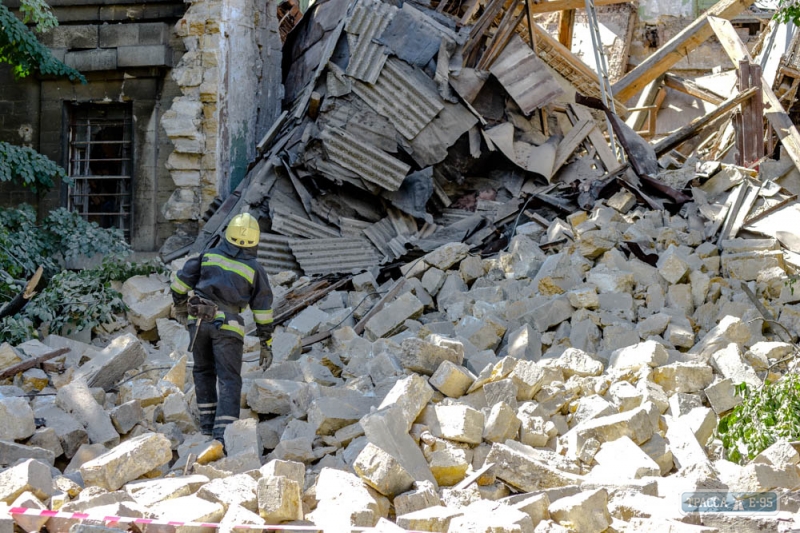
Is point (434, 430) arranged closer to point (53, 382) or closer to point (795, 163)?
point (53, 382)

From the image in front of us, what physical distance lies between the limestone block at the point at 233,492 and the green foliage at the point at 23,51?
7.40 metres

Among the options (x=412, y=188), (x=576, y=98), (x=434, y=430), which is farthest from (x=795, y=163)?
(x=434, y=430)

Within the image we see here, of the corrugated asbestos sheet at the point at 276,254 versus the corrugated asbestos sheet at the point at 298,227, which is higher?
the corrugated asbestos sheet at the point at 298,227

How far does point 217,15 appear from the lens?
10977 millimetres

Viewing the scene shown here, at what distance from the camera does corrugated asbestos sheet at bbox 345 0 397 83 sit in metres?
10.4

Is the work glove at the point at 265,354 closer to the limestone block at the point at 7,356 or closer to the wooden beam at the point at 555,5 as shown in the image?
the limestone block at the point at 7,356

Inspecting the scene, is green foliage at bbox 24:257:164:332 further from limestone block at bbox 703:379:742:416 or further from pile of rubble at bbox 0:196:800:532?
limestone block at bbox 703:379:742:416

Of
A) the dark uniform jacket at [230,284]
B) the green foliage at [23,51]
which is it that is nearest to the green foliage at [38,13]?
the green foliage at [23,51]

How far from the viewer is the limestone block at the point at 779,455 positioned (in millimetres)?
4777

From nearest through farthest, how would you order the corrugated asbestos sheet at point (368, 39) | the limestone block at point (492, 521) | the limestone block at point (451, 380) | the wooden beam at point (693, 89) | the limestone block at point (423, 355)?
the limestone block at point (492, 521) → the limestone block at point (451, 380) → the limestone block at point (423, 355) → the corrugated asbestos sheet at point (368, 39) → the wooden beam at point (693, 89)

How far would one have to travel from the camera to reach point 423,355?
5.97m

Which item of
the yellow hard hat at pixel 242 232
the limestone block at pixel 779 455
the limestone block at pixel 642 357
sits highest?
the yellow hard hat at pixel 242 232

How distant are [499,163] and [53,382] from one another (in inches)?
238

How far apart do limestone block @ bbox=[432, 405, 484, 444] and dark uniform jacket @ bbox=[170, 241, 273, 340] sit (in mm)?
1549
